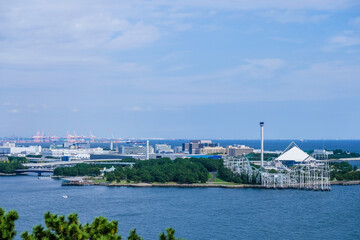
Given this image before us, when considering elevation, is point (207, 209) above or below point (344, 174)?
below

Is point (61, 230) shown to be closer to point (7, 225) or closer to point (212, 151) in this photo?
point (7, 225)

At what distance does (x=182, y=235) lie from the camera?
13742mm

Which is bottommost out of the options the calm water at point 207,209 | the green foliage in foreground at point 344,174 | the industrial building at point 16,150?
the calm water at point 207,209

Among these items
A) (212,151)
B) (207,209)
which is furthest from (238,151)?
(207,209)

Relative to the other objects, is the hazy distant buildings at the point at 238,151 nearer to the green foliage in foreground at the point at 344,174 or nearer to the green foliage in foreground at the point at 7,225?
the green foliage in foreground at the point at 344,174

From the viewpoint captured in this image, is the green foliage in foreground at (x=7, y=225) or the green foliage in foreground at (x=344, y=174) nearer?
the green foliage in foreground at (x=7, y=225)

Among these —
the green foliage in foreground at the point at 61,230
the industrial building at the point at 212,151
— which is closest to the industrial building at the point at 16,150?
the industrial building at the point at 212,151

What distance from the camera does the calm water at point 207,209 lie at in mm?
14411

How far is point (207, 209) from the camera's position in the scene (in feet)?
59.9

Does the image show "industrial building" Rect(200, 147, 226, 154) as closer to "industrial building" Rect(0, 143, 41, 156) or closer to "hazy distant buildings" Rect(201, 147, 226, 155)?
"hazy distant buildings" Rect(201, 147, 226, 155)

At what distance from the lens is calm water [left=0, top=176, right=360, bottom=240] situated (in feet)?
47.3

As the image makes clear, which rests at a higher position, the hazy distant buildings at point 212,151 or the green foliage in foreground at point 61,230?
the hazy distant buildings at point 212,151

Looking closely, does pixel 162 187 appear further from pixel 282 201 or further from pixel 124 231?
pixel 124 231

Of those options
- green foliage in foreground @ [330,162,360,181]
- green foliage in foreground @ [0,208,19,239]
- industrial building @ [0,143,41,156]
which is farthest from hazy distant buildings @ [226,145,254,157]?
green foliage in foreground @ [0,208,19,239]
